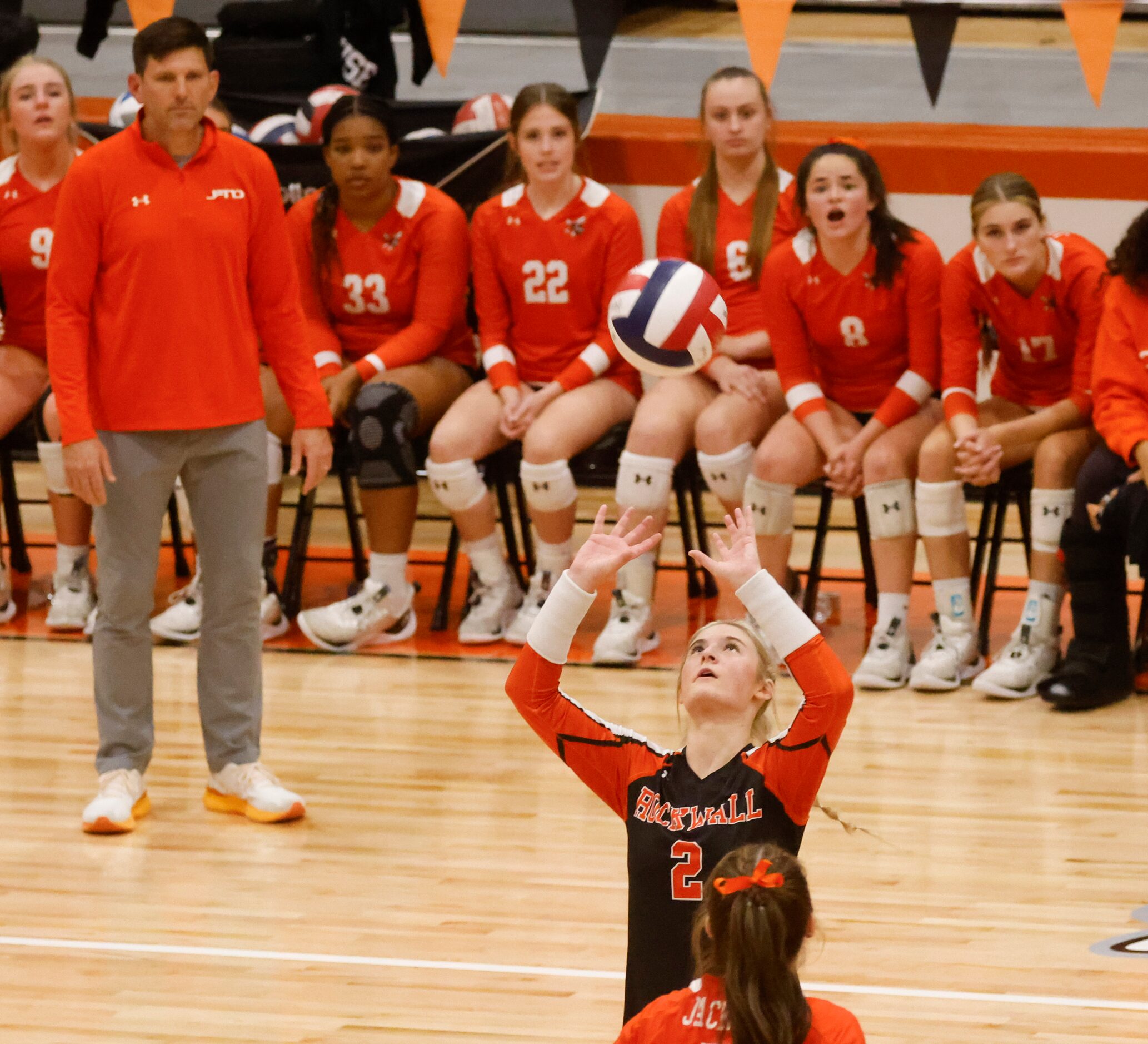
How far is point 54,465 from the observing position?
5.69m

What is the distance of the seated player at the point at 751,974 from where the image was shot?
1.99m

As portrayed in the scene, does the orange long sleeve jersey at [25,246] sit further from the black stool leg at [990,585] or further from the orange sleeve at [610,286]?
the black stool leg at [990,585]

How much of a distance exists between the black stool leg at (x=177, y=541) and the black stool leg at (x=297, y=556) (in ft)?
1.81

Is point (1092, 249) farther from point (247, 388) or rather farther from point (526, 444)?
point (247, 388)

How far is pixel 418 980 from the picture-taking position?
3.28m

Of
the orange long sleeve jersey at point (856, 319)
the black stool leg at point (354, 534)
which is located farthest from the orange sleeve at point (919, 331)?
the black stool leg at point (354, 534)

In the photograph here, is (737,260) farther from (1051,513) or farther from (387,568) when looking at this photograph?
(387,568)

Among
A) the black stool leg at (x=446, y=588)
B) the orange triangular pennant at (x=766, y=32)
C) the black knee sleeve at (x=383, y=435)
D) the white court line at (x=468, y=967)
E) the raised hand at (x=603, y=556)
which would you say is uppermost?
the orange triangular pennant at (x=766, y=32)

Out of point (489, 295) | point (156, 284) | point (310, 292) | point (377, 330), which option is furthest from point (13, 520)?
point (156, 284)

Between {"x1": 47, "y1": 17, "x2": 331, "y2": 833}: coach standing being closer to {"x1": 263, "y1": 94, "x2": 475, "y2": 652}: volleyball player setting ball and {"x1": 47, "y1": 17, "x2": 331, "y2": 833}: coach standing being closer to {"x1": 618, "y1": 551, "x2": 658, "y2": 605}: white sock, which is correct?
{"x1": 263, "y1": 94, "x2": 475, "y2": 652}: volleyball player setting ball

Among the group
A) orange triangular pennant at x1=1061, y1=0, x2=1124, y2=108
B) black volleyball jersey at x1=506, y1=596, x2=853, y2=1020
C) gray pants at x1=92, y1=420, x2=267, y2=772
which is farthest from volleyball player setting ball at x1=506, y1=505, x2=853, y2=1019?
orange triangular pennant at x1=1061, y1=0, x2=1124, y2=108

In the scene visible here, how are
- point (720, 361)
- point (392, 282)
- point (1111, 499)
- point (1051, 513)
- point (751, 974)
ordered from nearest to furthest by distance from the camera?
point (751, 974)
point (1111, 499)
point (1051, 513)
point (720, 361)
point (392, 282)

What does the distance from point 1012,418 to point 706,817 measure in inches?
118

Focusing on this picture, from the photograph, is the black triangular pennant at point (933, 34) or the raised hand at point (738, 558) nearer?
the raised hand at point (738, 558)
